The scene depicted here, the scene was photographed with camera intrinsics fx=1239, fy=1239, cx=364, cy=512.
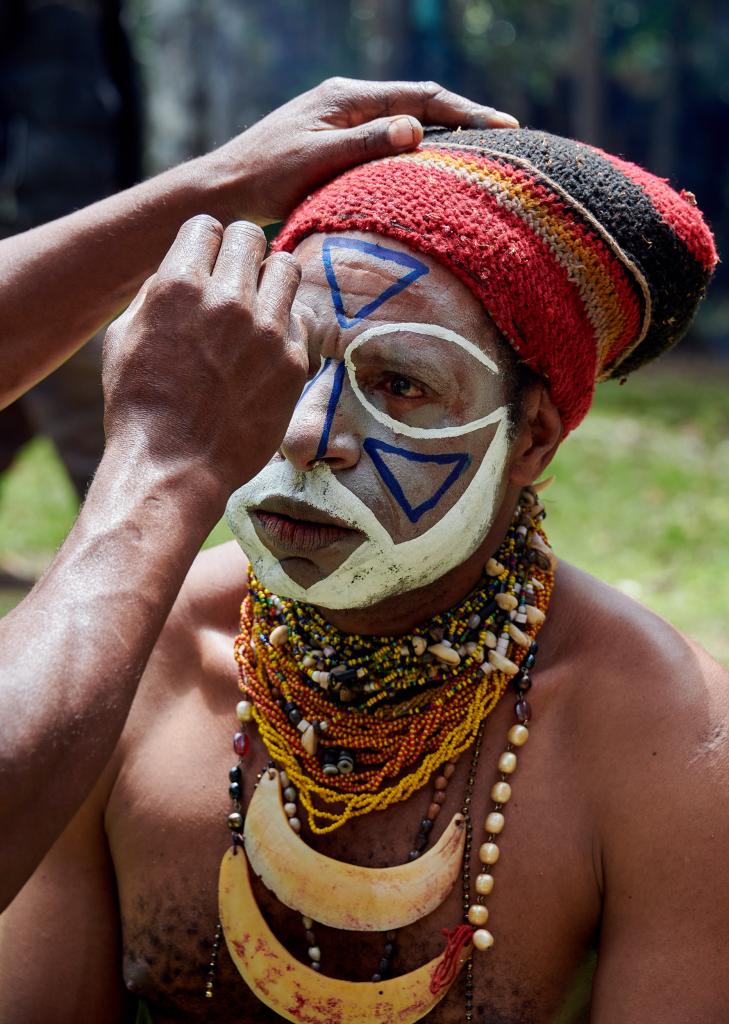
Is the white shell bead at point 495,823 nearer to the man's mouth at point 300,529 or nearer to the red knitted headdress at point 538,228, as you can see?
the man's mouth at point 300,529

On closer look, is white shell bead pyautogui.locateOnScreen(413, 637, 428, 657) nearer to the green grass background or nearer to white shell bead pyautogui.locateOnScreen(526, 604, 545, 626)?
white shell bead pyautogui.locateOnScreen(526, 604, 545, 626)

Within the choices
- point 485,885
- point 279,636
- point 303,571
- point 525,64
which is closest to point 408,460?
point 303,571

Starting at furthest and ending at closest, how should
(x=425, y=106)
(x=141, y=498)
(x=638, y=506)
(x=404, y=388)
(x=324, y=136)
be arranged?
(x=638, y=506) → (x=425, y=106) → (x=324, y=136) → (x=404, y=388) → (x=141, y=498)

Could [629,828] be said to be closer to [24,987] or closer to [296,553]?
[296,553]

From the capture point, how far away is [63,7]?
780cm

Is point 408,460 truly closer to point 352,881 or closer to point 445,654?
point 445,654

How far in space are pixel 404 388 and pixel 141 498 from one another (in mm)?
998

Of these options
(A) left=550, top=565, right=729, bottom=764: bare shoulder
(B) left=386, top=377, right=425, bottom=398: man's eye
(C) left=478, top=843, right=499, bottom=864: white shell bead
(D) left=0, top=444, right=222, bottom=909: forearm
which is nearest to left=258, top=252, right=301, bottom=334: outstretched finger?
(D) left=0, top=444, right=222, bottom=909: forearm

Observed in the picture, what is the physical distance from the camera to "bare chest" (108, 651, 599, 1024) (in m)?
2.60

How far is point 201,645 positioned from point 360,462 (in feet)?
2.57

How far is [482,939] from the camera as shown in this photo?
260 cm

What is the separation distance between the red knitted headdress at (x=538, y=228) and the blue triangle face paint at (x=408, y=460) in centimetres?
29

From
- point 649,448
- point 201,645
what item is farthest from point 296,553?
point 649,448

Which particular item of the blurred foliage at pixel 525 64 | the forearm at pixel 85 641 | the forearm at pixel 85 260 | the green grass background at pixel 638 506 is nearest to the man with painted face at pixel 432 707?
the forearm at pixel 85 260
